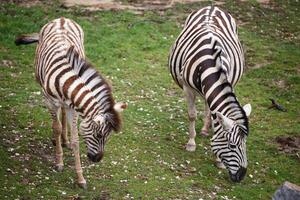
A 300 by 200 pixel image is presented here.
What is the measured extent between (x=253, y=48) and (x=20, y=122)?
673cm

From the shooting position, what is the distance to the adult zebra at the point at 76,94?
7968mm

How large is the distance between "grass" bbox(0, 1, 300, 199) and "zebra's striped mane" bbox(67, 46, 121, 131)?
140 cm

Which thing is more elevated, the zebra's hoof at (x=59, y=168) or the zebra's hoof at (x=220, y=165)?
the zebra's hoof at (x=59, y=168)

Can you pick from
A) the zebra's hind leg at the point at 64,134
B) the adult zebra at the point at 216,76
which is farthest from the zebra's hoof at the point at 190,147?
the zebra's hind leg at the point at 64,134

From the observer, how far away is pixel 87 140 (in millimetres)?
8156

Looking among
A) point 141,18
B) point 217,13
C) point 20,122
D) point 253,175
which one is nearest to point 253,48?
point 141,18

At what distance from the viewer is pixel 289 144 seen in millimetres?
10703

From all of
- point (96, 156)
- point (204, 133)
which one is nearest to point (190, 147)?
point (204, 133)

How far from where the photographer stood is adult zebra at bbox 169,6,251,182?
8625 millimetres

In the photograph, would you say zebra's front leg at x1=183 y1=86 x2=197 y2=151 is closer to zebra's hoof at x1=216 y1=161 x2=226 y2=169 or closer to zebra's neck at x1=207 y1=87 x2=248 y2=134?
zebra's hoof at x1=216 y1=161 x2=226 y2=169

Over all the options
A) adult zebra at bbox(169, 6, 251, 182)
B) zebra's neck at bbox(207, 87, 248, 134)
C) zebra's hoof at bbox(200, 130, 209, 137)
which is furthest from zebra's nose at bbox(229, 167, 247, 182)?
zebra's hoof at bbox(200, 130, 209, 137)

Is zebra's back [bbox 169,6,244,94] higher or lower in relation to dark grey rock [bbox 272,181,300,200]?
higher

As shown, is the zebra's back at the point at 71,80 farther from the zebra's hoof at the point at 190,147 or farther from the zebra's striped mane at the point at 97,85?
the zebra's hoof at the point at 190,147

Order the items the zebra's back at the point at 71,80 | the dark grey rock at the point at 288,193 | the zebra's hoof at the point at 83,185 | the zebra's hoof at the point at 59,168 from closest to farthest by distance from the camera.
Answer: the dark grey rock at the point at 288,193, the zebra's back at the point at 71,80, the zebra's hoof at the point at 83,185, the zebra's hoof at the point at 59,168
